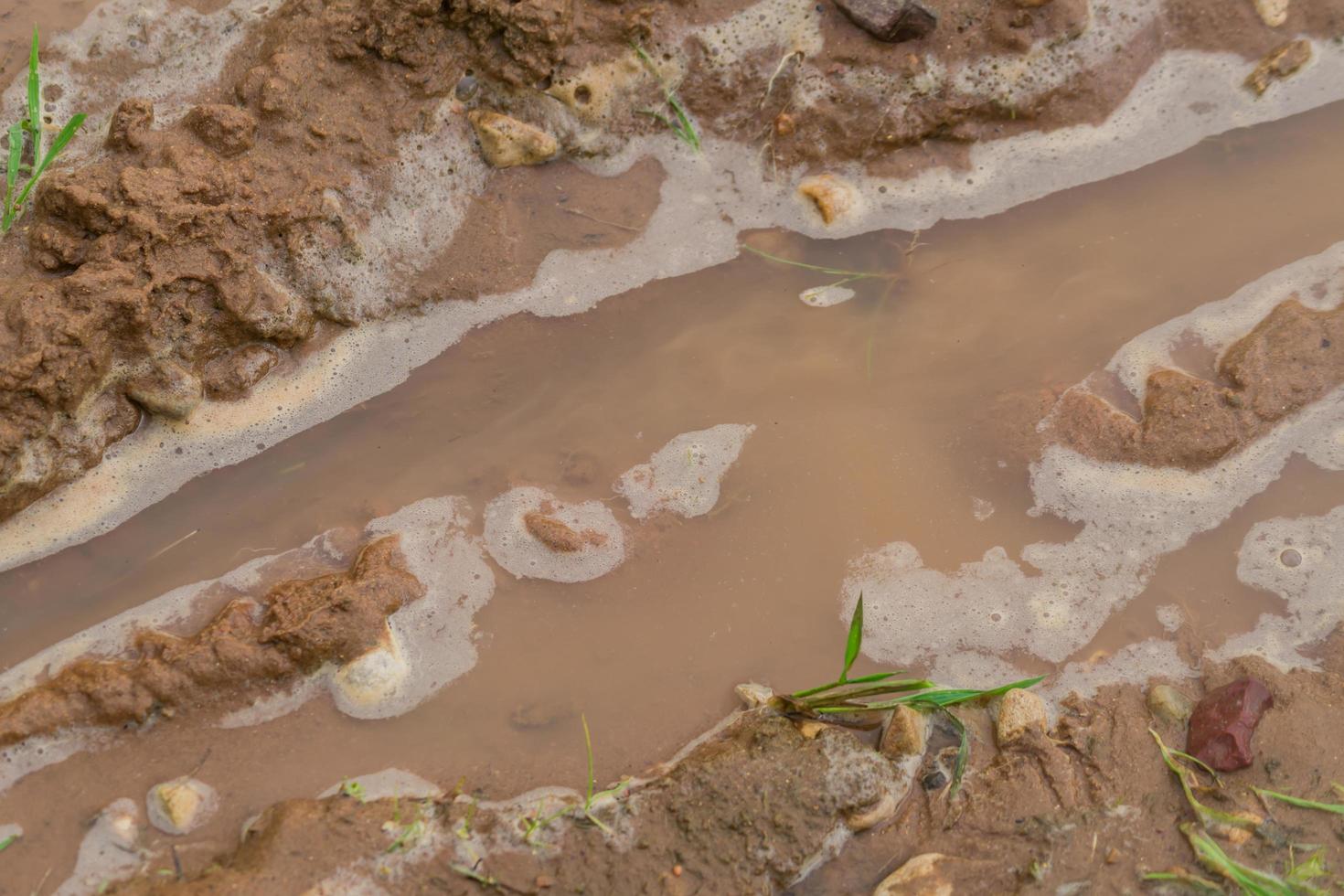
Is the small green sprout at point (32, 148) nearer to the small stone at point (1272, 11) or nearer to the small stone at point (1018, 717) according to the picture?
the small stone at point (1018, 717)

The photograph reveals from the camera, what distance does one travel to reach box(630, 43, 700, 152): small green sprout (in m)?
3.16

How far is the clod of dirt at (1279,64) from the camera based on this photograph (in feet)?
10.8

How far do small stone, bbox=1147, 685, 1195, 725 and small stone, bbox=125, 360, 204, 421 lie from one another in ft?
9.49

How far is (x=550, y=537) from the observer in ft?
9.40

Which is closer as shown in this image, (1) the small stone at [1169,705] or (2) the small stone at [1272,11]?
(1) the small stone at [1169,705]

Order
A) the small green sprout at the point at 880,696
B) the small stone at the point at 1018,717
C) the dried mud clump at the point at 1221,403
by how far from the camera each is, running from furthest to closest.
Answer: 1. the dried mud clump at the point at 1221,403
2. the small stone at the point at 1018,717
3. the small green sprout at the point at 880,696

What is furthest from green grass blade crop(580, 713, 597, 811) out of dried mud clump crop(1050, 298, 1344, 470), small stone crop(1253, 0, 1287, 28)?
small stone crop(1253, 0, 1287, 28)

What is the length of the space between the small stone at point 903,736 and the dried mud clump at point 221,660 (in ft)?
4.72

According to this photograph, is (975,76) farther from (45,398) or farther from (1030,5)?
(45,398)

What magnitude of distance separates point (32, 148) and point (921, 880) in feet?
10.6

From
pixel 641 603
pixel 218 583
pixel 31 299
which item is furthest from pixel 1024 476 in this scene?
pixel 31 299

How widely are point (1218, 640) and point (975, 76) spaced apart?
1891 mm

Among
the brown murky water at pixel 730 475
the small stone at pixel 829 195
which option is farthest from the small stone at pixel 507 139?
the small stone at pixel 829 195

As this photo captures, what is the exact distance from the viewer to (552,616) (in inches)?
113
